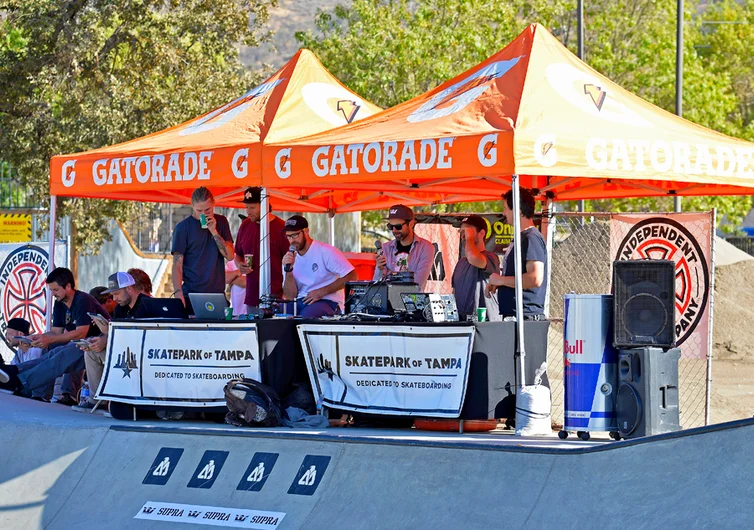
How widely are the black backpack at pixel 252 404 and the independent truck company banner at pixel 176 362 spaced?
0.20 meters

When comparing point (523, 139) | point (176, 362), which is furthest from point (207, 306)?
point (523, 139)

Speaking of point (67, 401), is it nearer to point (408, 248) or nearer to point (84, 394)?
point (84, 394)

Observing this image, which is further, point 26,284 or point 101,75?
point 101,75

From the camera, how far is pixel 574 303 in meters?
8.55

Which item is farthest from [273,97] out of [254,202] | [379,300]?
[379,300]

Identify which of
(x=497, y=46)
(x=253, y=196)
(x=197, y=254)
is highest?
(x=497, y=46)

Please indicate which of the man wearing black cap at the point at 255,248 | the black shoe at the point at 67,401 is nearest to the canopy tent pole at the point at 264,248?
the man wearing black cap at the point at 255,248

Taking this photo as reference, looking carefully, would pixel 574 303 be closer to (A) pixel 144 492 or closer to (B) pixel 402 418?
(B) pixel 402 418

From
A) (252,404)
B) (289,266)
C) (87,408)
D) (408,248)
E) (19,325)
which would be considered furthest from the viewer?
(19,325)

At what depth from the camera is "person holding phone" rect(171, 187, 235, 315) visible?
36.8 feet

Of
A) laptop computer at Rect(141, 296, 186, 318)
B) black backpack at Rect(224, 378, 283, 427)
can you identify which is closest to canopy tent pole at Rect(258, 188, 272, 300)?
laptop computer at Rect(141, 296, 186, 318)

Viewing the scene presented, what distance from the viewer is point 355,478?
25.6 feet

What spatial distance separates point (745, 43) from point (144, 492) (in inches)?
1678

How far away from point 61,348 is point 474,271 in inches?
173
